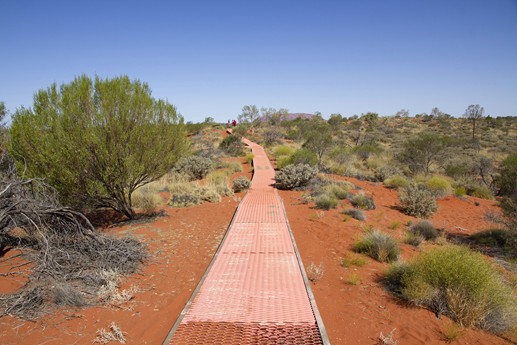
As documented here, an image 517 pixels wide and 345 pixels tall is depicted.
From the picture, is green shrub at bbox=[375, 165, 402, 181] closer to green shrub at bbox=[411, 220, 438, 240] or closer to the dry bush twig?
green shrub at bbox=[411, 220, 438, 240]

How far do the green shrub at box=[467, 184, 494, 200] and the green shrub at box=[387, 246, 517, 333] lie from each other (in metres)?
12.2

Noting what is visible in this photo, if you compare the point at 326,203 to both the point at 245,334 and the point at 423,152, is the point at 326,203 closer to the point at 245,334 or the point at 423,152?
the point at 245,334

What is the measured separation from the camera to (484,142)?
3388 cm

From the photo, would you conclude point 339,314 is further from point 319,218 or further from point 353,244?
point 319,218

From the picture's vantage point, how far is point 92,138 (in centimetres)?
795

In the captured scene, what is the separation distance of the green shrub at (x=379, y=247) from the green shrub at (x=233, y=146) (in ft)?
64.8

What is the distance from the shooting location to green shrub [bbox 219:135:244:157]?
26.9m

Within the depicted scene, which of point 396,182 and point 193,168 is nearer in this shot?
point 396,182

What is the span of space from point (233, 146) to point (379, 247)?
21.8 m

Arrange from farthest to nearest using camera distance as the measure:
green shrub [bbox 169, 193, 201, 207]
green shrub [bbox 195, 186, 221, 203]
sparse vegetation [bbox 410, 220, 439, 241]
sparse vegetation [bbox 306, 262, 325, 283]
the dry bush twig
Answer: green shrub [bbox 195, 186, 221, 203] → green shrub [bbox 169, 193, 201, 207] → sparse vegetation [bbox 410, 220, 439, 241] → sparse vegetation [bbox 306, 262, 325, 283] → the dry bush twig

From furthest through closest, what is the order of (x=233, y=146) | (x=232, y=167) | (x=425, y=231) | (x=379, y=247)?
(x=233, y=146) < (x=232, y=167) < (x=425, y=231) < (x=379, y=247)

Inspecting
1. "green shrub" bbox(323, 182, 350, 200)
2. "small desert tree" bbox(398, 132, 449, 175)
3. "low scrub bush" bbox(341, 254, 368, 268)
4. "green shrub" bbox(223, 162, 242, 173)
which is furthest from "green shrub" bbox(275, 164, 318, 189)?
"small desert tree" bbox(398, 132, 449, 175)

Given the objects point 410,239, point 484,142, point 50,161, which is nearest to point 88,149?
point 50,161

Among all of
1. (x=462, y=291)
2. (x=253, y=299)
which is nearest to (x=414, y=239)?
(x=462, y=291)
